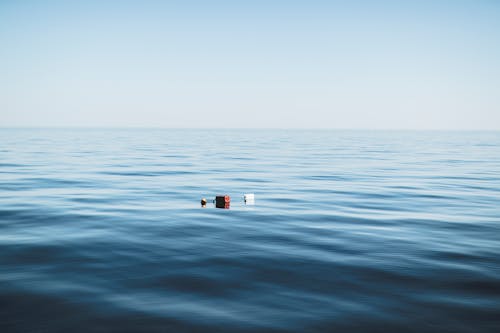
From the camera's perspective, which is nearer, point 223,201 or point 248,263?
point 248,263

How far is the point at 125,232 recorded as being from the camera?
30.2ft

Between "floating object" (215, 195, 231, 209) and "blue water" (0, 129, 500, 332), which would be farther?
"floating object" (215, 195, 231, 209)

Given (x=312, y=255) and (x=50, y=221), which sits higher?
(x=50, y=221)

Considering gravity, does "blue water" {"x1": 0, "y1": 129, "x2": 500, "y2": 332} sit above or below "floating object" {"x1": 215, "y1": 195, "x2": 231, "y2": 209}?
below

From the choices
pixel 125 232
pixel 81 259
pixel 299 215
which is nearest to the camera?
pixel 81 259

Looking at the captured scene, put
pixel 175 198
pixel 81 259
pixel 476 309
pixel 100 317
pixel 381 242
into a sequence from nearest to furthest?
1. pixel 100 317
2. pixel 476 309
3. pixel 81 259
4. pixel 381 242
5. pixel 175 198

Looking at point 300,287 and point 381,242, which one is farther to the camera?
point 381,242

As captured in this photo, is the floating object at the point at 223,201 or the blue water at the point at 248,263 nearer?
the blue water at the point at 248,263

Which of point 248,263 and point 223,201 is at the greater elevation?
point 223,201

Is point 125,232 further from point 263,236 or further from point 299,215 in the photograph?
point 299,215

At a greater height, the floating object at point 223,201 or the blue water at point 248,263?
the floating object at point 223,201

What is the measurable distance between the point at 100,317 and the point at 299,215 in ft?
24.4

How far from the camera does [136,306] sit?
17.0ft

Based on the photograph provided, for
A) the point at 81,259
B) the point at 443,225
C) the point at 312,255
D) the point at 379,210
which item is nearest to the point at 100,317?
the point at 81,259
